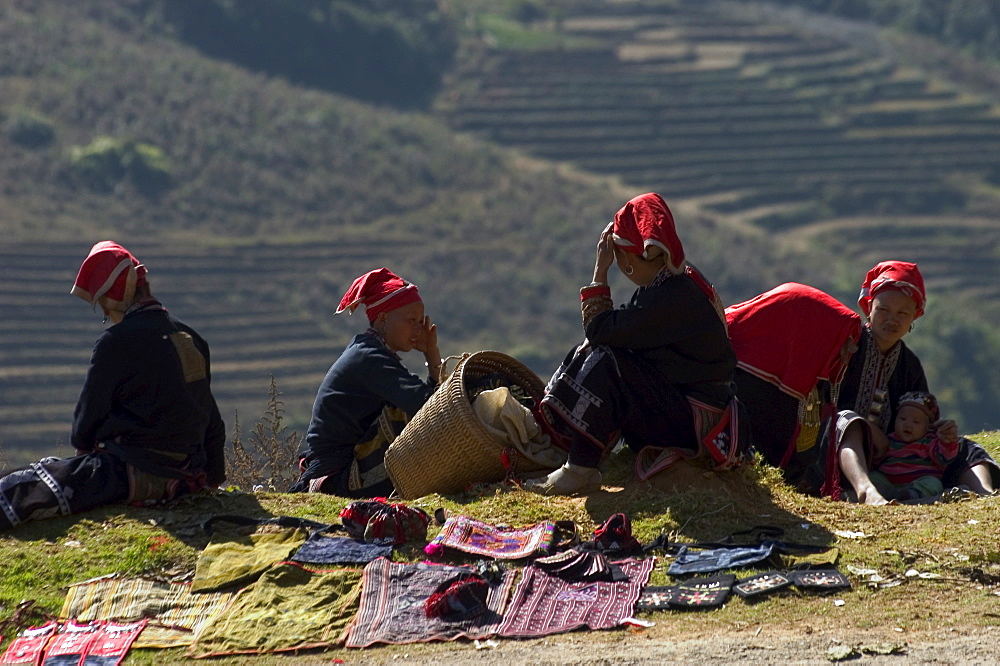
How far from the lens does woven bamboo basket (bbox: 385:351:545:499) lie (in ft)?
17.6

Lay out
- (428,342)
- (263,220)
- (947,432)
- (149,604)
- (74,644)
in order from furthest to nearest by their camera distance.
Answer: (263,220), (428,342), (947,432), (149,604), (74,644)

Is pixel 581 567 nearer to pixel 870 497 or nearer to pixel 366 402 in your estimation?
pixel 870 497

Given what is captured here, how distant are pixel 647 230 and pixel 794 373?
3.42 feet

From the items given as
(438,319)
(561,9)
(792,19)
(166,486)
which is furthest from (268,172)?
(166,486)

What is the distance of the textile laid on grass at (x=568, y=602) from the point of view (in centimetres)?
408

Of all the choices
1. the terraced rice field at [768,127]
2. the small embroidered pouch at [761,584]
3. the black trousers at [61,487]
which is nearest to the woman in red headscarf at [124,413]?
the black trousers at [61,487]

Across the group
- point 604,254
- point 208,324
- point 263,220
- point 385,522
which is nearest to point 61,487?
point 385,522

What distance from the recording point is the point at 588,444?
17.1ft

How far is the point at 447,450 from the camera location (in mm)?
5391

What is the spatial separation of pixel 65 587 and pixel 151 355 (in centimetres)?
88

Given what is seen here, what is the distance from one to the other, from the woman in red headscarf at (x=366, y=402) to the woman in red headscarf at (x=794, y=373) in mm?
1267

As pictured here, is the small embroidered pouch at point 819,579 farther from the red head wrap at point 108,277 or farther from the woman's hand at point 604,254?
the red head wrap at point 108,277

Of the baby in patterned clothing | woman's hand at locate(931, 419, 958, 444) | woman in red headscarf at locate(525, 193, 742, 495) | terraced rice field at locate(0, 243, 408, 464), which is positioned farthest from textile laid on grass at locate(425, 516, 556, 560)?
terraced rice field at locate(0, 243, 408, 464)

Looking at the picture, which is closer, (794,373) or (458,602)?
(458,602)
